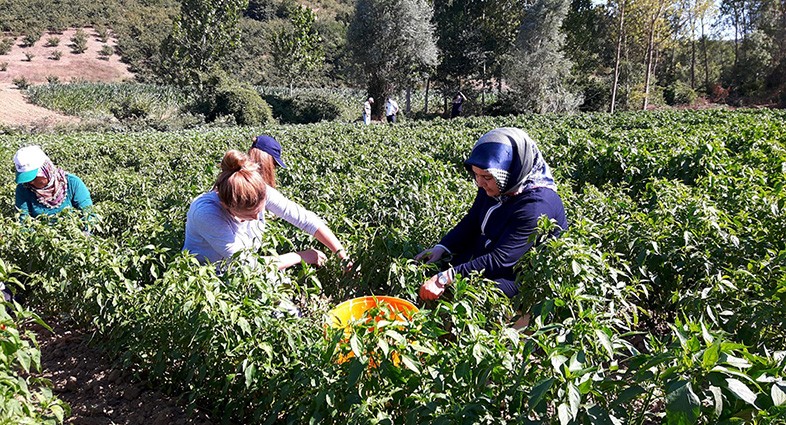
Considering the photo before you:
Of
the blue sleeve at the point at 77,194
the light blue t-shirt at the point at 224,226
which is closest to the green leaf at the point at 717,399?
the light blue t-shirt at the point at 224,226

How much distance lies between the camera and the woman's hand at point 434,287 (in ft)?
8.90

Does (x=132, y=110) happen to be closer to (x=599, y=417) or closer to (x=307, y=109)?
(x=307, y=109)

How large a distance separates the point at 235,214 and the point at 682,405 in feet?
7.51

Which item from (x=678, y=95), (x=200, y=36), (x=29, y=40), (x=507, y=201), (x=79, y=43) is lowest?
(x=507, y=201)

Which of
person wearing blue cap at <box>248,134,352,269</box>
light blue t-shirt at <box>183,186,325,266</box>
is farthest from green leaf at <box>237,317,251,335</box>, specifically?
person wearing blue cap at <box>248,134,352,269</box>

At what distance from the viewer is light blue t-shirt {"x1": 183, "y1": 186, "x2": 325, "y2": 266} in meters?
2.91

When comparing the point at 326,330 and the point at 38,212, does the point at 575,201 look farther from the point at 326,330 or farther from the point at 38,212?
the point at 38,212

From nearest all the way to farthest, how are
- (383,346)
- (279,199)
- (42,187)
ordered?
(383,346) < (279,199) < (42,187)

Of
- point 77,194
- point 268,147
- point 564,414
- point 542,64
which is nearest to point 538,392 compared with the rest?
point 564,414

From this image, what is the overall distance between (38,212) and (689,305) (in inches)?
192

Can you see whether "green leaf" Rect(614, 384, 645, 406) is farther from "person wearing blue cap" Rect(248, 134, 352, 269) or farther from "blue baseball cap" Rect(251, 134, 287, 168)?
"blue baseball cap" Rect(251, 134, 287, 168)

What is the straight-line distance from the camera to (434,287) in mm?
2732

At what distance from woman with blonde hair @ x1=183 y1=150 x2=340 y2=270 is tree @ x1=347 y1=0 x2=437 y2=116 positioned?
2535 centimetres

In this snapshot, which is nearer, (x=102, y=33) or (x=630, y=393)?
(x=630, y=393)
